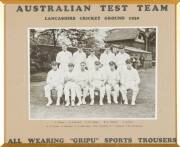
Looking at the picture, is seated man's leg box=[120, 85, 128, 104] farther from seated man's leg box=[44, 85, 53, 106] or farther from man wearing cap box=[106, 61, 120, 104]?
seated man's leg box=[44, 85, 53, 106]

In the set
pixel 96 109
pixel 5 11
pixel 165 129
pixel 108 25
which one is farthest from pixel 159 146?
pixel 5 11

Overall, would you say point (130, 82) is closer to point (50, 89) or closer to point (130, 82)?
point (130, 82)

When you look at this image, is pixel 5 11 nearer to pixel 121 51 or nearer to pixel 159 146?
pixel 121 51

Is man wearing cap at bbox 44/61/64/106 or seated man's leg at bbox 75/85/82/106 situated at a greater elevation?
man wearing cap at bbox 44/61/64/106

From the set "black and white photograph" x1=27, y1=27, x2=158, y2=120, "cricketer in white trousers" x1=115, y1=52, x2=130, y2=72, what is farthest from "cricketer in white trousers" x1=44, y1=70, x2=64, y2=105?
"cricketer in white trousers" x1=115, y1=52, x2=130, y2=72

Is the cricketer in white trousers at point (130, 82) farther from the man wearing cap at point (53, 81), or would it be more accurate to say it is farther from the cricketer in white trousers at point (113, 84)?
the man wearing cap at point (53, 81)

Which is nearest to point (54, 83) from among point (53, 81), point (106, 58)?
point (53, 81)

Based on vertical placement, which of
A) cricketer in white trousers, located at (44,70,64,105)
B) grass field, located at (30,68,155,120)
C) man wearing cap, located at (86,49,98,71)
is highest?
man wearing cap, located at (86,49,98,71)
